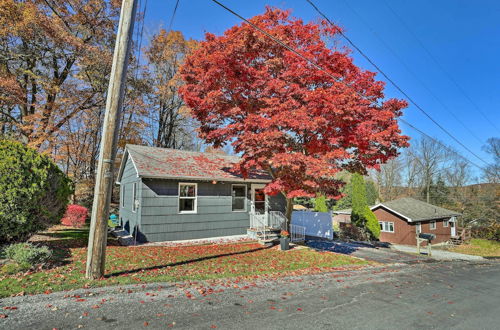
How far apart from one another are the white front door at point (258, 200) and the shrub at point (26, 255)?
935cm

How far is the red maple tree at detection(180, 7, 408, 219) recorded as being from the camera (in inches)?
340

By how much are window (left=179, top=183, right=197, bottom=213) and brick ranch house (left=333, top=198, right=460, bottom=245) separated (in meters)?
15.3

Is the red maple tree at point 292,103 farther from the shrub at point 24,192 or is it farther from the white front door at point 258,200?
the shrub at point 24,192

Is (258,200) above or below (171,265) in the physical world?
above

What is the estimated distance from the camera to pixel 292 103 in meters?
8.76

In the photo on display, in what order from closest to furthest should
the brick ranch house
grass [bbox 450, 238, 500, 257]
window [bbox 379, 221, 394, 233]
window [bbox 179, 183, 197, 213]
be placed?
1. window [bbox 179, 183, 197, 213]
2. grass [bbox 450, 238, 500, 257]
3. the brick ranch house
4. window [bbox 379, 221, 394, 233]

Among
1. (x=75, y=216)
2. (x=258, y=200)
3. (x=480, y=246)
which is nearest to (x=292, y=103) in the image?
(x=258, y=200)

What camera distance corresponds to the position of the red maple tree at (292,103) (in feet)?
28.3

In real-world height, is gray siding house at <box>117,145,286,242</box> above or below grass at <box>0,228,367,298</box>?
above

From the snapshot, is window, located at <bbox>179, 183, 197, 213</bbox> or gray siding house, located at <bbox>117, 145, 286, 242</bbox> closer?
gray siding house, located at <bbox>117, 145, 286, 242</bbox>

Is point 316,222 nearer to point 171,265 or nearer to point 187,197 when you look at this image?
point 187,197

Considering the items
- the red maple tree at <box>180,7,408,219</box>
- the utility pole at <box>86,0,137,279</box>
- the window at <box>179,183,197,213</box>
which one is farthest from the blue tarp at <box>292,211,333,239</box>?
the utility pole at <box>86,0,137,279</box>

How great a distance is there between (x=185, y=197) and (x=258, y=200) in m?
4.21

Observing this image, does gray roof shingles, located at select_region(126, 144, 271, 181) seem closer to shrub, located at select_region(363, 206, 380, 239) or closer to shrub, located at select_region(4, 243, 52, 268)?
shrub, located at select_region(4, 243, 52, 268)
